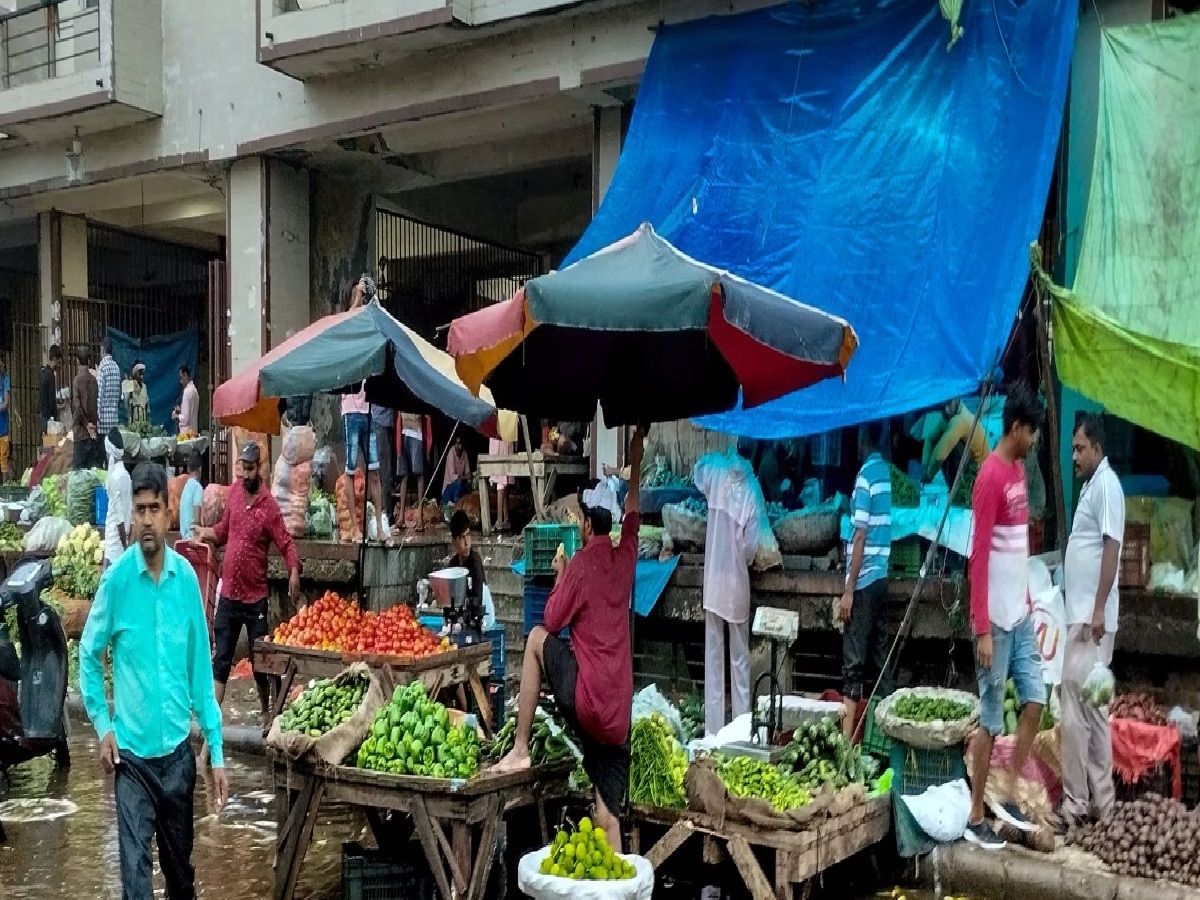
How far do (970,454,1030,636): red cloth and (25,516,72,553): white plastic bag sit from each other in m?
10.5

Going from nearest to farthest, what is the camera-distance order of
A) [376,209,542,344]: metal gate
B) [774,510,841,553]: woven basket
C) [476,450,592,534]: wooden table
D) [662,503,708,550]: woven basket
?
[774,510,841,553]: woven basket, [662,503,708,550]: woven basket, [476,450,592,534]: wooden table, [376,209,542,344]: metal gate

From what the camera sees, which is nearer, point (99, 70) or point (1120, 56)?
point (1120, 56)

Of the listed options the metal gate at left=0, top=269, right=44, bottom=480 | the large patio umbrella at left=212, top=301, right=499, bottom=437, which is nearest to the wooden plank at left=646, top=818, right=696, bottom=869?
the large patio umbrella at left=212, top=301, right=499, bottom=437

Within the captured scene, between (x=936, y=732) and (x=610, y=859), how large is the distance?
2.31 metres

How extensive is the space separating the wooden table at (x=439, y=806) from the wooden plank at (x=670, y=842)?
20.9 inches

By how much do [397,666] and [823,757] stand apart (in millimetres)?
2696

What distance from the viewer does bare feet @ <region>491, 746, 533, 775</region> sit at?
16.8 ft

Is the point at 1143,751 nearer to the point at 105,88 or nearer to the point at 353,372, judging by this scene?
the point at 353,372

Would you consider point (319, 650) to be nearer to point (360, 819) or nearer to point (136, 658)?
point (360, 819)

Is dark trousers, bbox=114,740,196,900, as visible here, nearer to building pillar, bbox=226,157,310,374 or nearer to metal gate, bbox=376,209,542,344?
building pillar, bbox=226,157,310,374

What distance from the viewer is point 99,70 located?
13477mm

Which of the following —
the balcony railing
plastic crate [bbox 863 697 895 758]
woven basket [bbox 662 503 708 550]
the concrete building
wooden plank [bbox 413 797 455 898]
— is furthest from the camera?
the balcony railing

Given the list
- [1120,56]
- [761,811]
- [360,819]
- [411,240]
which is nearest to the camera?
[761,811]

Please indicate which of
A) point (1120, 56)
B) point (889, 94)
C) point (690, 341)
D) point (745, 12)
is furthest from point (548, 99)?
point (690, 341)
